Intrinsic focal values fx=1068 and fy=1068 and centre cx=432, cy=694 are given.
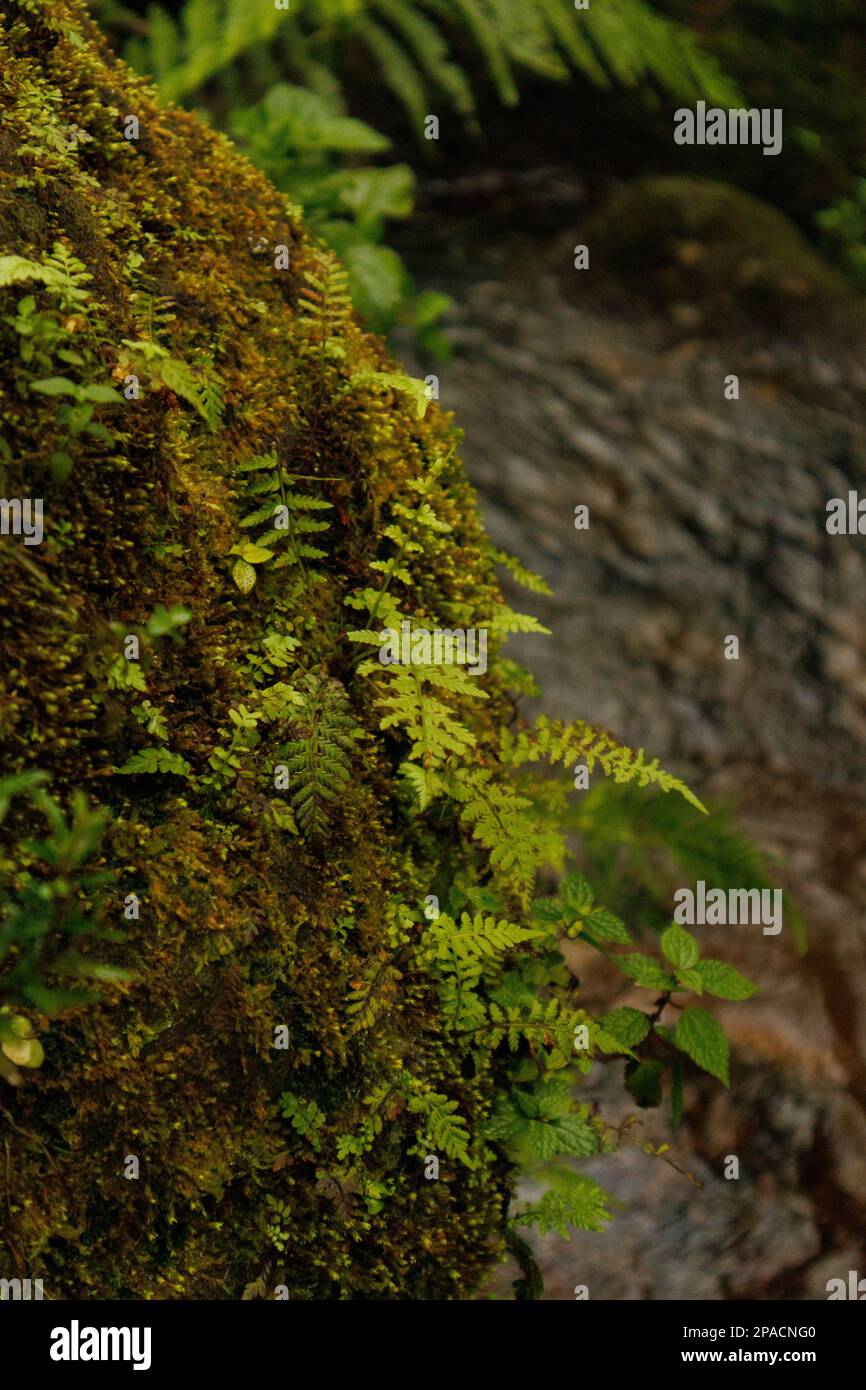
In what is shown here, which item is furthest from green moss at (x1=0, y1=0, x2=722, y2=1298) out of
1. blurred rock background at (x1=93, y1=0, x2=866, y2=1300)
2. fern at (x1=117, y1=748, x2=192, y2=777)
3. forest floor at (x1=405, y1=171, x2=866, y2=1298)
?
forest floor at (x1=405, y1=171, x2=866, y2=1298)

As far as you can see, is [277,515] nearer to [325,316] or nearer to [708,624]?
[325,316]

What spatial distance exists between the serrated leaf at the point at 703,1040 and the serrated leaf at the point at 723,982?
0.20 feet

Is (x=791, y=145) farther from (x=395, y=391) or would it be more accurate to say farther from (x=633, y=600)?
(x=395, y=391)

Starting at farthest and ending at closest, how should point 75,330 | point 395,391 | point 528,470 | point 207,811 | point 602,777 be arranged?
1. point 528,470
2. point 602,777
3. point 395,391
4. point 207,811
5. point 75,330

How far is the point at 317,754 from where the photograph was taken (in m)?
2.04

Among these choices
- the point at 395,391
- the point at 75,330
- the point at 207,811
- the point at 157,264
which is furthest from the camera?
the point at 395,391

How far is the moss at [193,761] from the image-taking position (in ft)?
6.00

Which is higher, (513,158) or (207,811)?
(513,158)

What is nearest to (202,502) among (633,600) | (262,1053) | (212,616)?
(212,616)

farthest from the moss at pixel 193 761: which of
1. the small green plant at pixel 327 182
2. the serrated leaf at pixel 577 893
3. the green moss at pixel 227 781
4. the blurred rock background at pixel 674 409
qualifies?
the small green plant at pixel 327 182

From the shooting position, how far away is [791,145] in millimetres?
5875

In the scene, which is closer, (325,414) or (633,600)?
(325,414)

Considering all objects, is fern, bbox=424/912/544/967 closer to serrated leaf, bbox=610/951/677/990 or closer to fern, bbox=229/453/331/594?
serrated leaf, bbox=610/951/677/990

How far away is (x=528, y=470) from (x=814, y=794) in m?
1.77
